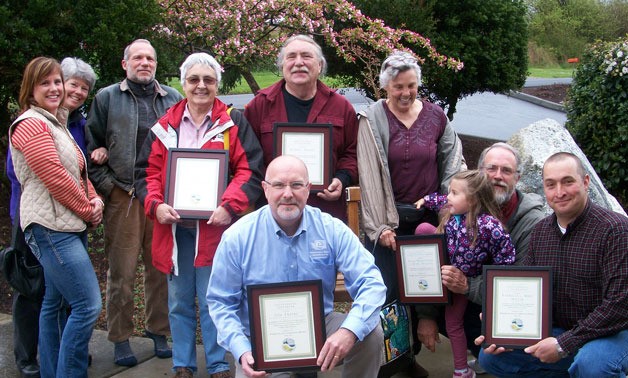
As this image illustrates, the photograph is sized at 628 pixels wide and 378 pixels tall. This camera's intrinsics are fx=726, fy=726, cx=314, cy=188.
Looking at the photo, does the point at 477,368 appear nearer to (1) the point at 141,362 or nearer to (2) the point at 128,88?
(1) the point at 141,362

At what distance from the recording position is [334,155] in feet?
15.5

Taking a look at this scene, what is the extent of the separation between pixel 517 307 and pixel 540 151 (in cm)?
238

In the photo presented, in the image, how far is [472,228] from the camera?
4.22 metres

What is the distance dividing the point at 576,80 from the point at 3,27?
680 centimetres

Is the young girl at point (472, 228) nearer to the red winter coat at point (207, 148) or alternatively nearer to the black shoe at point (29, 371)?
the red winter coat at point (207, 148)

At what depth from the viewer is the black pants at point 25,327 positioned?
466cm

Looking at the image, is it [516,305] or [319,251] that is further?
[516,305]

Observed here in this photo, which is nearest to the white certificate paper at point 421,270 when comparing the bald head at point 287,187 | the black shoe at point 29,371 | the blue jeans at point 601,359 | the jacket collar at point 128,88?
the blue jeans at point 601,359

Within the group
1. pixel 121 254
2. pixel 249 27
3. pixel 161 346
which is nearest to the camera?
pixel 121 254

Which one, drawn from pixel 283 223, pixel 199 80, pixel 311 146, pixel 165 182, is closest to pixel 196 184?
pixel 165 182

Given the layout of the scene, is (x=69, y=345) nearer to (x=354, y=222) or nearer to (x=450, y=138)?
(x=354, y=222)

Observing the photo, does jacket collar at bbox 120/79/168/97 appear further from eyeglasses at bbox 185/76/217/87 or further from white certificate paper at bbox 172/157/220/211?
white certificate paper at bbox 172/157/220/211

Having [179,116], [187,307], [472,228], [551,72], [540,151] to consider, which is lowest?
[187,307]

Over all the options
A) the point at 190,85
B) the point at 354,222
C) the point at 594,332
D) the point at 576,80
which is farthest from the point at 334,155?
the point at 576,80
